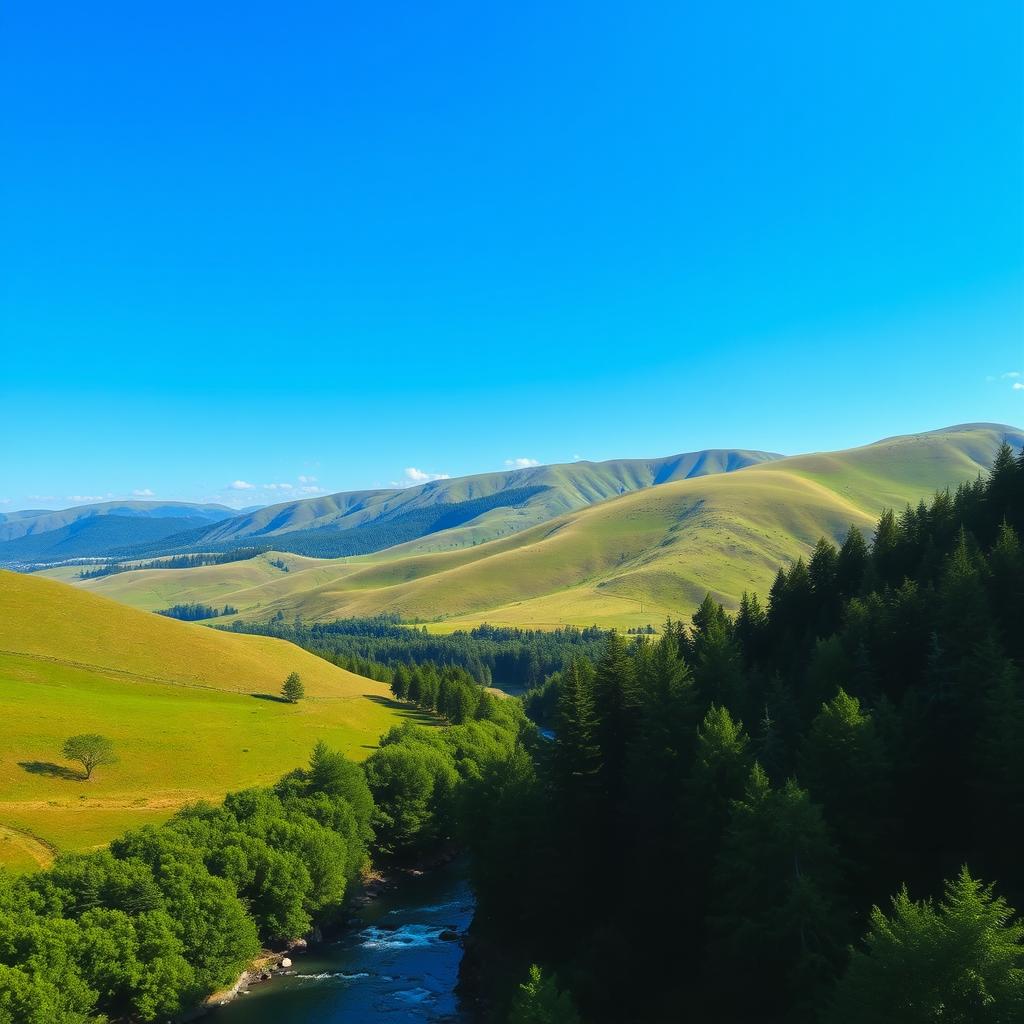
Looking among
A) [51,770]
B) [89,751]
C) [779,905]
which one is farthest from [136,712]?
[779,905]

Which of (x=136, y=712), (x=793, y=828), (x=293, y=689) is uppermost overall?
(x=793, y=828)

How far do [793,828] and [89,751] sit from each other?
9751 cm

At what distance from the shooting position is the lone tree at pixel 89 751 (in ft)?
312

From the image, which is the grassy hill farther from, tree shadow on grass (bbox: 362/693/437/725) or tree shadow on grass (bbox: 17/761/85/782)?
tree shadow on grass (bbox: 362/693/437/725)

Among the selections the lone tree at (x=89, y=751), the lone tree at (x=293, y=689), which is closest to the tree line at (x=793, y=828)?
the lone tree at (x=89, y=751)

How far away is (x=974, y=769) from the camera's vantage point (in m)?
44.8

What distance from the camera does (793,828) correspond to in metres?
37.5

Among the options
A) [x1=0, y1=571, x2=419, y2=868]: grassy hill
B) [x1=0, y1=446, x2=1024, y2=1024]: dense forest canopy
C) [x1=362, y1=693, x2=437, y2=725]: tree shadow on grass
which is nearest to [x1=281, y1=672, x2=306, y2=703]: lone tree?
[x1=0, y1=571, x2=419, y2=868]: grassy hill

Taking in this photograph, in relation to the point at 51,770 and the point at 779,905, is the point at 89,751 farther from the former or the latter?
the point at 779,905

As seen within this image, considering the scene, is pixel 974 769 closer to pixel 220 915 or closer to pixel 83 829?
pixel 220 915

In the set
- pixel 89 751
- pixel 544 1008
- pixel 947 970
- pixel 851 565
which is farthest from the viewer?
pixel 89 751

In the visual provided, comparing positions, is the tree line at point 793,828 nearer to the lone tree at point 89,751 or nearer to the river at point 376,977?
the river at point 376,977

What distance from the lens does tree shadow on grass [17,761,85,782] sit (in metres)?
93.1

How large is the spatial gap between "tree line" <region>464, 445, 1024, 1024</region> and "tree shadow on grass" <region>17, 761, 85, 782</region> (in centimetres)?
6346
